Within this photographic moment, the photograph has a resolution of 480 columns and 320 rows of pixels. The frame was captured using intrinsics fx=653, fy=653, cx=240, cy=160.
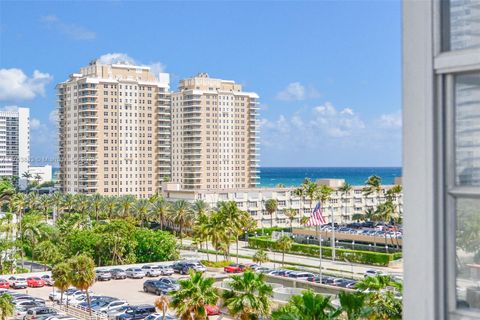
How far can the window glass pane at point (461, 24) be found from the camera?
2.29 meters

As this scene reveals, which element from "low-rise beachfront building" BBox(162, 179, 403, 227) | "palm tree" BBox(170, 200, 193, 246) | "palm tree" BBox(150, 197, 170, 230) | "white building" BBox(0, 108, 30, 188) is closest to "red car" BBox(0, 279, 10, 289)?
"palm tree" BBox(170, 200, 193, 246)

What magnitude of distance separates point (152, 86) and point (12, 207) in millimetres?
35410

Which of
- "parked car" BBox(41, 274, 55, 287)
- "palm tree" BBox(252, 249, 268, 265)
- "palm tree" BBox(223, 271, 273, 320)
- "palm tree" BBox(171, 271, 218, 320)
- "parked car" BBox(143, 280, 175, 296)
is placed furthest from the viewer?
"palm tree" BBox(252, 249, 268, 265)

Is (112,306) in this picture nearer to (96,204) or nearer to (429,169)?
(429,169)

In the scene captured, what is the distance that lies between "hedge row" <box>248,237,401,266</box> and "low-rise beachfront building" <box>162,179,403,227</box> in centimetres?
1364

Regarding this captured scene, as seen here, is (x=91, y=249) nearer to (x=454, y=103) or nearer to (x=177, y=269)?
(x=177, y=269)

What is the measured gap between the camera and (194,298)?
17062 mm

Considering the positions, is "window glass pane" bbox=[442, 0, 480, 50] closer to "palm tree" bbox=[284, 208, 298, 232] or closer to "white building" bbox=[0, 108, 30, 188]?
"palm tree" bbox=[284, 208, 298, 232]

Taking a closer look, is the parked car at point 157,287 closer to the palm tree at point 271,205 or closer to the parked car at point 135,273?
the parked car at point 135,273

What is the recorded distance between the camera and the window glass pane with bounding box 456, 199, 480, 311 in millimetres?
2195

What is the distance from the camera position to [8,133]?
139 meters

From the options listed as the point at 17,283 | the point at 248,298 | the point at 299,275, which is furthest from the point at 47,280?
the point at 248,298

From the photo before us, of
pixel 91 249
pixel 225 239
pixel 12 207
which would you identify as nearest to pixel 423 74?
pixel 225 239

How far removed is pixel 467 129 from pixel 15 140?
14674 cm
